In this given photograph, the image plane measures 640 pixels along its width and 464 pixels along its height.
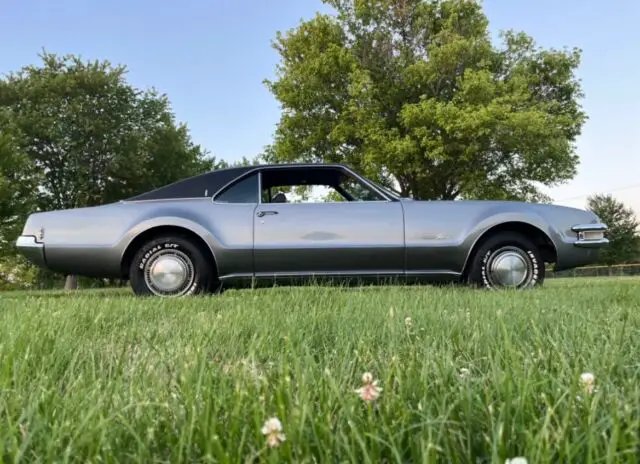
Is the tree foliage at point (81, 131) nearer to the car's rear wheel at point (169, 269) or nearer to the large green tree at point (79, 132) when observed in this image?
the large green tree at point (79, 132)

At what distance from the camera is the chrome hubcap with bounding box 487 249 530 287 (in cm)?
541

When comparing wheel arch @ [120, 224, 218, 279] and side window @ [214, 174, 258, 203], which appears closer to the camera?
wheel arch @ [120, 224, 218, 279]

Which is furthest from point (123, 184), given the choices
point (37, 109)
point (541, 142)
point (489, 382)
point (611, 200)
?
point (611, 200)

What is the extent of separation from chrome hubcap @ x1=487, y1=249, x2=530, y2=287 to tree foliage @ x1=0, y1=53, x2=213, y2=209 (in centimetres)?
1917

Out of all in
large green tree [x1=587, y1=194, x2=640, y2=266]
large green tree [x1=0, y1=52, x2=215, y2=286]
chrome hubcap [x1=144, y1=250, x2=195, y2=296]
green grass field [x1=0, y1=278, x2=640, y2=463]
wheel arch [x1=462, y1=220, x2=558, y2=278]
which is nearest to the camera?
green grass field [x1=0, y1=278, x2=640, y2=463]

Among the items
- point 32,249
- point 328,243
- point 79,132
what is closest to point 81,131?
point 79,132

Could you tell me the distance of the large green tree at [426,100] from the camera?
60.5 ft

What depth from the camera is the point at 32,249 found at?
17.4 feet

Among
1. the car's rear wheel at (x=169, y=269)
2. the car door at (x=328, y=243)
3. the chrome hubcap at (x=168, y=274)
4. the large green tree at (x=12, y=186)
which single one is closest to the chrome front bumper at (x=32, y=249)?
the car's rear wheel at (x=169, y=269)

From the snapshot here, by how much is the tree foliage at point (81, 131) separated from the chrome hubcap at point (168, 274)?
58.8 ft

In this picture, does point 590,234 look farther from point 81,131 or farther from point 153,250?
point 81,131

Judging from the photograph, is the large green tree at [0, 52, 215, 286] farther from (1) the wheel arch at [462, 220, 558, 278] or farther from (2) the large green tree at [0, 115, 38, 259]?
(1) the wheel arch at [462, 220, 558, 278]

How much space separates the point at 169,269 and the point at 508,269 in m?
3.35

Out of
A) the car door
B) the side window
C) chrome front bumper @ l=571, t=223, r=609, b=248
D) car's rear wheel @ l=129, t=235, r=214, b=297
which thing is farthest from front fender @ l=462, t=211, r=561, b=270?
car's rear wheel @ l=129, t=235, r=214, b=297
